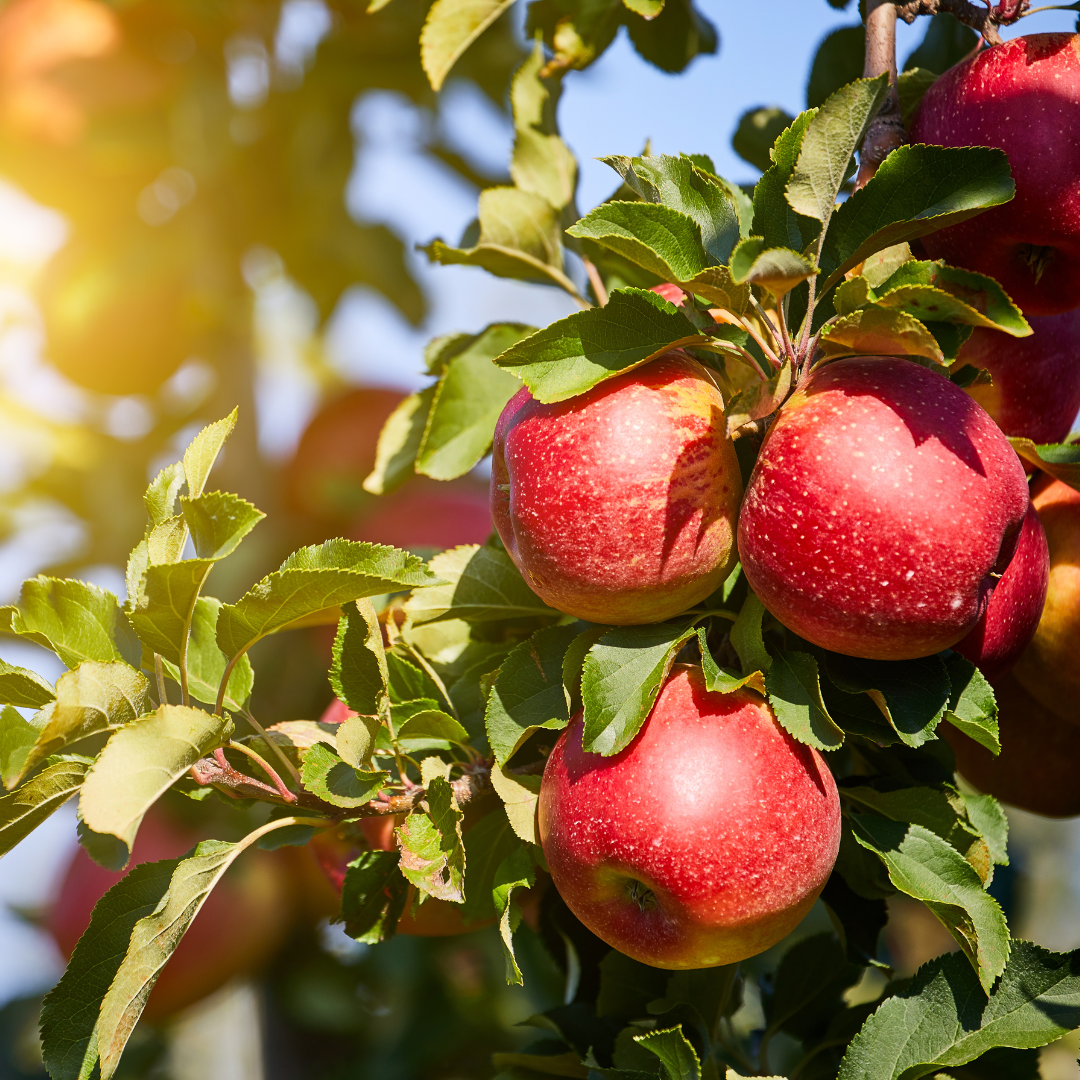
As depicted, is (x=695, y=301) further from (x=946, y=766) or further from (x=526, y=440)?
(x=946, y=766)

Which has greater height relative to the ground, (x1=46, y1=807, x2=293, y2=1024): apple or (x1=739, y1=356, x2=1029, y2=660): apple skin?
(x1=739, y1=356, x2=1029, y2=660): apple skin

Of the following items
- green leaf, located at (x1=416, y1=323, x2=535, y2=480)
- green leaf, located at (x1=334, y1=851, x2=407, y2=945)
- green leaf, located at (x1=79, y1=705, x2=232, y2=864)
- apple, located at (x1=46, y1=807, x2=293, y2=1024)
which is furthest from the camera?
apple, located at (x1=46, y1=807, x2=293, y2=1024)

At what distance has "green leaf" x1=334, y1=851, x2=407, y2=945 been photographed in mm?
1053

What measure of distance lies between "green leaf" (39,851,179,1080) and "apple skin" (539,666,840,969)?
38 cm

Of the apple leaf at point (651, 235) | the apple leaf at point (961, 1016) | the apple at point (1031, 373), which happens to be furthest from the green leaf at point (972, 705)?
the apple leaf at point (651, 235)

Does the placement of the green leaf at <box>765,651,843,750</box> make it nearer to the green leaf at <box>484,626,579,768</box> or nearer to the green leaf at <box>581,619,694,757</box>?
the green leaf at <box>581,619,694,757</box>

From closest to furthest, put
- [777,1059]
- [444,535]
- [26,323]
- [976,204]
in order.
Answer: [976,204], [777,1059], [444,535], [26,323]

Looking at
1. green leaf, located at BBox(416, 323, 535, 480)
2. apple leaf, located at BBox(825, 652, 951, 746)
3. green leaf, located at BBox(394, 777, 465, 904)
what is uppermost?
green leaf, located at BBox(416, 323, 535, 480)

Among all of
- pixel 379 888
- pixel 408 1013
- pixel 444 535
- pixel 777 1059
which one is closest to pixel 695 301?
pixel 379 888

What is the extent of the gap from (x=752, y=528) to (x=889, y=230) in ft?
0.89

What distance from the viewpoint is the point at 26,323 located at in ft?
7.91

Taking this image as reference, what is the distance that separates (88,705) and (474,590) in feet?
1.37

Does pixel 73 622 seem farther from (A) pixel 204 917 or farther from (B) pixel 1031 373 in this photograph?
(A) pixel 204 917

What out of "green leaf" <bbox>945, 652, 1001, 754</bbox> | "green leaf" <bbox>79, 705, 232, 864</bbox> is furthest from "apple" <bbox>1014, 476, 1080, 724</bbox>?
"green leaf" <bbox>79, 705, 232, 864</bbox>
